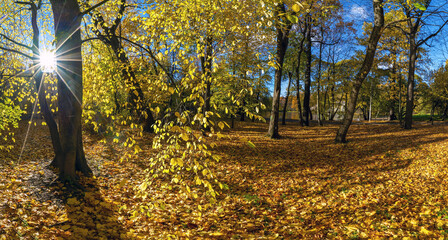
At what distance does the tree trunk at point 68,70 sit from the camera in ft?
18.2

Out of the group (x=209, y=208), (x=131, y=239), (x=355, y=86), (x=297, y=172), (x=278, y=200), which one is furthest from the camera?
(x=355, y=86)

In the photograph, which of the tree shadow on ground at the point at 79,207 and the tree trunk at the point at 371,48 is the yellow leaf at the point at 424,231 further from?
the tree trunk at the point at 371,48

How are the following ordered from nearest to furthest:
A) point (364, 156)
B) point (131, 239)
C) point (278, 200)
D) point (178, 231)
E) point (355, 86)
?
1. point (131, 239)
2. point (178, 231)
3. point (278, 200)
4. point (364, 156)
5. point (355, 86)

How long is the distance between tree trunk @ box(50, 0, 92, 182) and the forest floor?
1259 mm

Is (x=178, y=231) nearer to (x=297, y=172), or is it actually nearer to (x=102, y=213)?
(x=102, y=213)

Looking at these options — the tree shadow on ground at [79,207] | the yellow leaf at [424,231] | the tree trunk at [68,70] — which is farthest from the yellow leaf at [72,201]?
the yellow leaf at [424,231]

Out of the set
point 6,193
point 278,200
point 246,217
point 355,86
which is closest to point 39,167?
point 6,193

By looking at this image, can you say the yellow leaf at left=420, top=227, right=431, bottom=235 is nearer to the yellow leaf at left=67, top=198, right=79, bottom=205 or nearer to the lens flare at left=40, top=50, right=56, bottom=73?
the yellow leaf at left=67, top=198, right=79, bottom=205

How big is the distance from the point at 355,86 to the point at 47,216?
12983 mm

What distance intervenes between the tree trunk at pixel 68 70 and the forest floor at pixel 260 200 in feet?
4.13

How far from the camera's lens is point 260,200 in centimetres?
647

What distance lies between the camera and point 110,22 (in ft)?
40.8

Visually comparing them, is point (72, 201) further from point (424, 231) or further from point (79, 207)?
point (424, 231)

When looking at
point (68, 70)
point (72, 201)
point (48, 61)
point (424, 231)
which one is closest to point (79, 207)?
point (72, 201)
